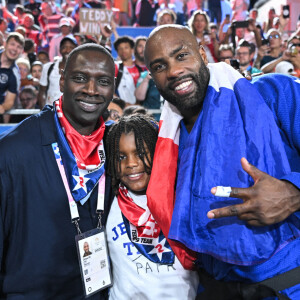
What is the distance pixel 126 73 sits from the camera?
5137mm

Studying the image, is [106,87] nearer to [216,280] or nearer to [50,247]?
[50,247]

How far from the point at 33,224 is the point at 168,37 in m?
1.10

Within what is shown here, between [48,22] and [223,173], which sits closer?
[223,173]

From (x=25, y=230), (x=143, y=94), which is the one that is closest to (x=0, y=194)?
(x=25, y=230)

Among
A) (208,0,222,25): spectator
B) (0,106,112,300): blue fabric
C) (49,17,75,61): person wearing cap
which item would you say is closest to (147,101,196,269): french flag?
(0,106,112,300): blue fabric

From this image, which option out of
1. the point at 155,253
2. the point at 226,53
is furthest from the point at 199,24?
the point at 155,253

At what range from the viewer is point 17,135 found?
1995mm

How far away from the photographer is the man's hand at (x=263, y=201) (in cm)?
145

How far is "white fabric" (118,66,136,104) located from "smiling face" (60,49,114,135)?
283cm

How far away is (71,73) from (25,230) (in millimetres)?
845

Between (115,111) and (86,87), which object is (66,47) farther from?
(86,87)

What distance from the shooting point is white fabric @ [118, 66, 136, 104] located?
5016 mm

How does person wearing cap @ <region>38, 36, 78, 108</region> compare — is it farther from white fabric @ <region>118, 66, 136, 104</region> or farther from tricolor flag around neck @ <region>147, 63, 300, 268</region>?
tricolor flag around neck @ <region>147, 63, 300, 268</region>

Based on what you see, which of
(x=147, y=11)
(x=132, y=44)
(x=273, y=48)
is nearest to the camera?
(x=132, y=44)
